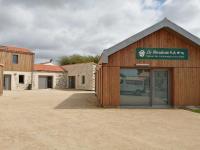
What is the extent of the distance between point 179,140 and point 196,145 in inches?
22.4

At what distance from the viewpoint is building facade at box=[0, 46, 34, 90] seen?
3559 centimetres

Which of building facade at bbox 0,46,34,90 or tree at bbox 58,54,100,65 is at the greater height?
tree at bbox 58,54,100,65

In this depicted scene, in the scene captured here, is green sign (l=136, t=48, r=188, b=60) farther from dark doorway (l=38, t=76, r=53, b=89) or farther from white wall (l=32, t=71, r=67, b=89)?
dark doorway (l=38, t=76, r=53, b=89)

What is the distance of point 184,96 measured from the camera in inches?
602

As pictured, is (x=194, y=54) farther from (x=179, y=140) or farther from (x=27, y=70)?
(x=27, y=70)

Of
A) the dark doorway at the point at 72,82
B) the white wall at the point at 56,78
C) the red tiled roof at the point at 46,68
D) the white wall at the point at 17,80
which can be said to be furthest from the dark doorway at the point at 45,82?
Result: the dark doorway at the point at 72,82

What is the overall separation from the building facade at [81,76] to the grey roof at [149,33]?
21.2 metres

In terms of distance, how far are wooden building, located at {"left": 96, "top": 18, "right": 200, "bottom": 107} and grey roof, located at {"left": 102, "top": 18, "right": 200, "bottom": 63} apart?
0.18 ft

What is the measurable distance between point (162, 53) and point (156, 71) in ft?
3.92

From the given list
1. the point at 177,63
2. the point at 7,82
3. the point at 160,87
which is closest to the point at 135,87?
the point at 160,87

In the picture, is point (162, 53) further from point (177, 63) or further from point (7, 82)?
point (7, 82)

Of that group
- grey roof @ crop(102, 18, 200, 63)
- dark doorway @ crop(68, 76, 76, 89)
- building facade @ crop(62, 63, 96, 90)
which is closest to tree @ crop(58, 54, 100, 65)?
building facade @ crop(62, 63, 96, 90)

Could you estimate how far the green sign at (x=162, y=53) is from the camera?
49.5 ft

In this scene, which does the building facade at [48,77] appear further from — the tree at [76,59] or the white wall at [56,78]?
the tree at [76,59]
